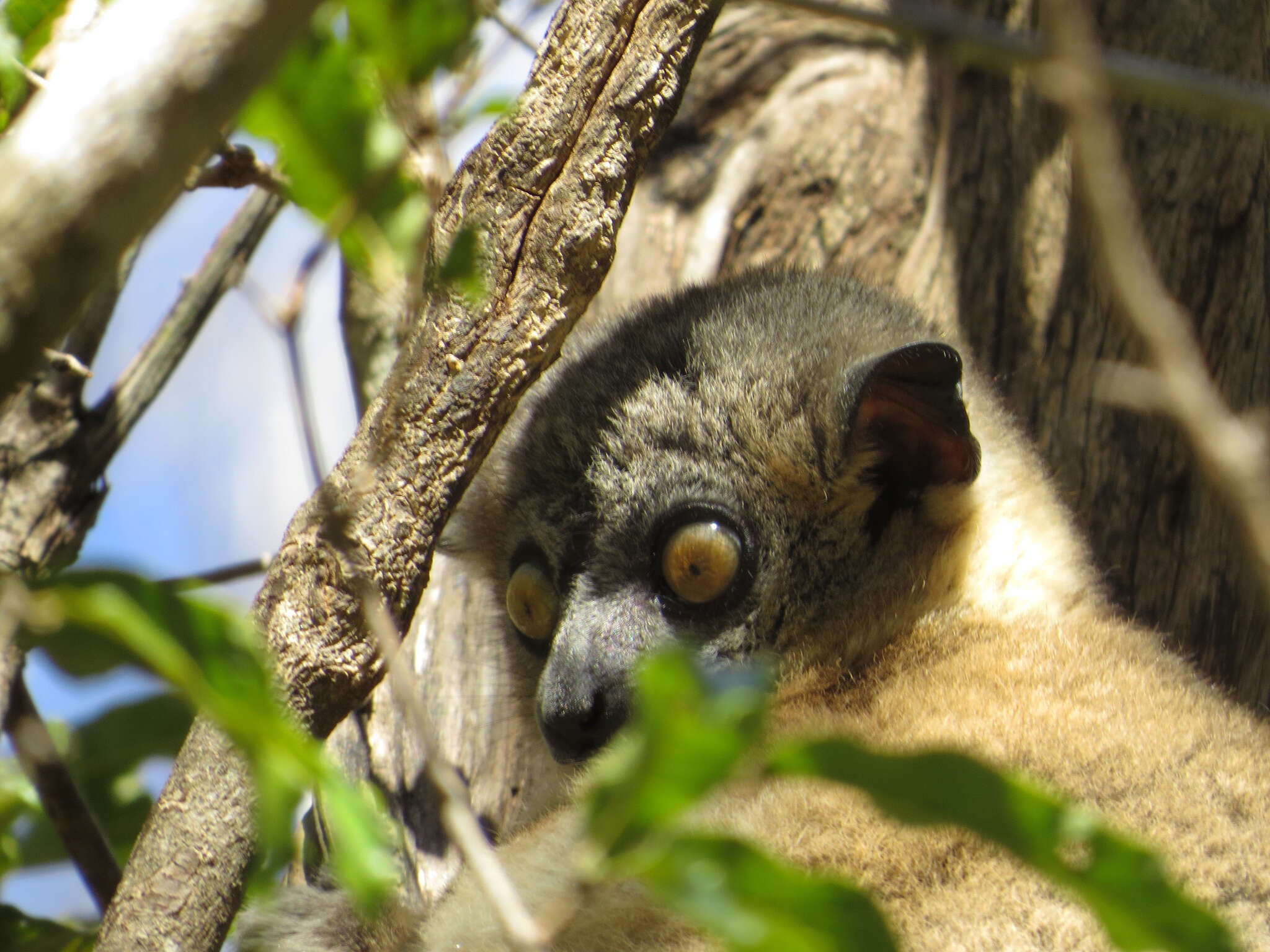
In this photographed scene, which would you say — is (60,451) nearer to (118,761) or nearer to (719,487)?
(118,761)

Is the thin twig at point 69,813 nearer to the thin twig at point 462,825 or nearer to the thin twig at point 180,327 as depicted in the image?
the thin twig at point 180,327

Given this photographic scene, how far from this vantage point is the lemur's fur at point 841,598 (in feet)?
7.17

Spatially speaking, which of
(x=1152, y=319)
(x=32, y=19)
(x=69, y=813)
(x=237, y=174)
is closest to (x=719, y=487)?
(x=237, y=174)

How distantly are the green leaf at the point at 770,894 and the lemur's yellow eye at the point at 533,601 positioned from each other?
2.01 meters

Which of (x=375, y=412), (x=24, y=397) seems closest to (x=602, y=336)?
(x=375, y=412)

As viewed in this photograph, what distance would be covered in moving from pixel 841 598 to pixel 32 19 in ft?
6.68

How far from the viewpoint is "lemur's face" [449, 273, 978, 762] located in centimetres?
278

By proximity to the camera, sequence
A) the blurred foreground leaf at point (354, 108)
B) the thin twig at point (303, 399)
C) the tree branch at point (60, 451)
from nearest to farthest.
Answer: the thin twig at point (303, 399)
the blurred foreground leaf at point (354, 108)
the tree branch at point (60, 451)

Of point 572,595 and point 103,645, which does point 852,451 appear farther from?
→ point 103,645

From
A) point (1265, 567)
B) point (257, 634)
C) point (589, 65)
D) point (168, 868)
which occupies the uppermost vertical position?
point (589, 65)

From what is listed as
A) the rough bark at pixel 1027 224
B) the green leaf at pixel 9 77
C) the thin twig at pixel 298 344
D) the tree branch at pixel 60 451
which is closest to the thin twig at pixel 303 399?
the thin twig at pixel 298 344

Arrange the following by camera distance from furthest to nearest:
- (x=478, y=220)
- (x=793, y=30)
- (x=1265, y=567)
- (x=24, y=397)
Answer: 1. (x=793, y=30)
2. (x=24, y=397)
3. (x=478, y=220)
4. (x=1265, y=567)

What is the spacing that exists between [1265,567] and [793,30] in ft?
14.3

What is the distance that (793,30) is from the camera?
16.1ft
